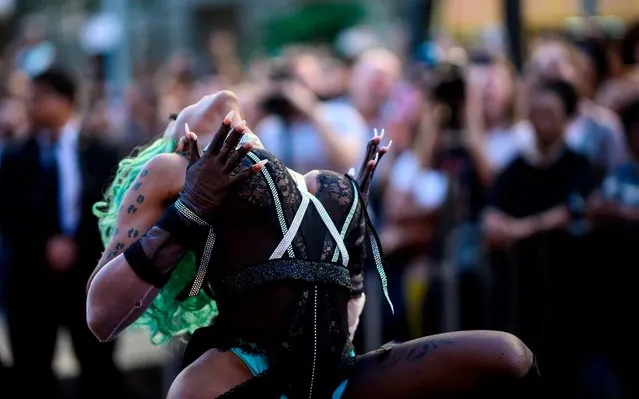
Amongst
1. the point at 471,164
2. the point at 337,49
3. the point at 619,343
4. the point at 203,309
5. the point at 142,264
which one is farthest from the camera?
the point at 337,49

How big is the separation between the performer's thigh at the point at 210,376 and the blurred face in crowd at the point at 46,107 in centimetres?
450

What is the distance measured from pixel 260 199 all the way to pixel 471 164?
13.5 feet

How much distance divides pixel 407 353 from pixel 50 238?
455 centimetres

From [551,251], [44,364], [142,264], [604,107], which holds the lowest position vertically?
[44,364]

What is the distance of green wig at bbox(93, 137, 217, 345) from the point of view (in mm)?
Result: 3955

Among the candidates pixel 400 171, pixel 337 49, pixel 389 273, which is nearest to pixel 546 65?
pixel 400 171

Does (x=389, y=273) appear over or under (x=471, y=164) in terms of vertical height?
under

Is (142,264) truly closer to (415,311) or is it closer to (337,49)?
(415,311)

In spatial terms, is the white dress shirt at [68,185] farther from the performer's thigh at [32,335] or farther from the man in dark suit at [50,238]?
the performer's thigh at [32,335]

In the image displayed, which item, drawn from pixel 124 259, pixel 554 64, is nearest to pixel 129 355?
pixel 554 64

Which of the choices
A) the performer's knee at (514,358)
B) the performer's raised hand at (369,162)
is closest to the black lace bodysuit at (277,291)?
the performer's raised hand at (369,162)

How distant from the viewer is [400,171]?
789 cm

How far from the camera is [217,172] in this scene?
342 centimetres

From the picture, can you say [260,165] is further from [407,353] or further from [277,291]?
[407,353]
